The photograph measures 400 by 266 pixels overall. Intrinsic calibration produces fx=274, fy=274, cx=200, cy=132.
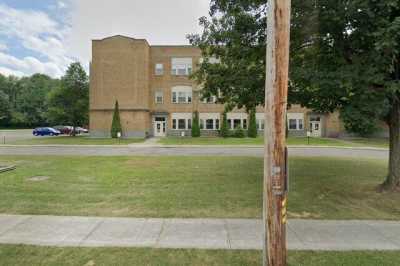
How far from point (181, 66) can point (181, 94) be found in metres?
3.81

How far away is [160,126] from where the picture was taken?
38062 mm

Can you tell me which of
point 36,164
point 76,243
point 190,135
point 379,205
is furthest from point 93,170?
point 190,135

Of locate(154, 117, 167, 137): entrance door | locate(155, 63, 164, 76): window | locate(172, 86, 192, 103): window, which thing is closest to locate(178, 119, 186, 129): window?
locate(154, 117, 167, 137): entrance door

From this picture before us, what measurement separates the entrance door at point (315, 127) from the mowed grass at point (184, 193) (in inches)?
1084

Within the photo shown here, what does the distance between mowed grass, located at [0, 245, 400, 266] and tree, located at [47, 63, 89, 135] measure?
114 ft

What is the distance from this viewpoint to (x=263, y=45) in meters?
8.92

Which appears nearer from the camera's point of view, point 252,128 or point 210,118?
point 252,128

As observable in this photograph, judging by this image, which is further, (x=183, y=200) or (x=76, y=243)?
(x=183, y=200)

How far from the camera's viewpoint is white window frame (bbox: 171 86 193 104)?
37344 mm

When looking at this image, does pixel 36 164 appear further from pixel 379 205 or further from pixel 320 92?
pixel 379 205

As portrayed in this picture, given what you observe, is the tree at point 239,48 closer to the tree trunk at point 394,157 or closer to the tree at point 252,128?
the tree trunk at point 394,157

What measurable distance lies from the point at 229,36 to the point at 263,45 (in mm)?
1247

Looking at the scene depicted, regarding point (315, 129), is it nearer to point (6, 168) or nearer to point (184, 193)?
point (184, 193)

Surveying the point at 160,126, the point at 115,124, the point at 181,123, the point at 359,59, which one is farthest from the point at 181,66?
the point at 359,59
